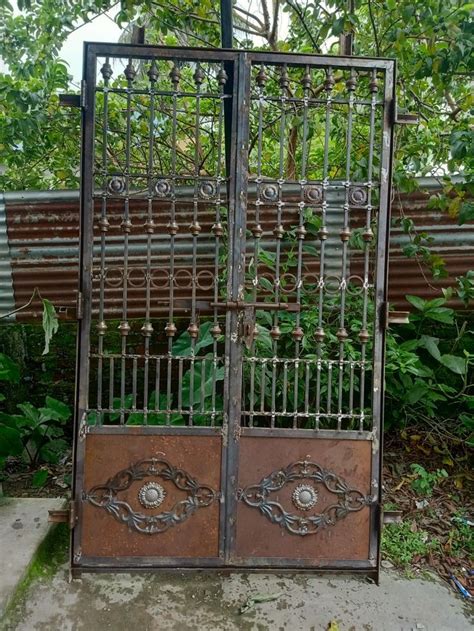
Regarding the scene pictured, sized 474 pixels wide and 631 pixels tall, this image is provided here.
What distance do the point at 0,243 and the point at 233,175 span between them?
75.9 inches

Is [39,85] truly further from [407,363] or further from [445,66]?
[407,363]

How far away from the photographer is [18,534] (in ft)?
8.22

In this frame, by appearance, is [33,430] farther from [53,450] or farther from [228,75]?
[228,75]

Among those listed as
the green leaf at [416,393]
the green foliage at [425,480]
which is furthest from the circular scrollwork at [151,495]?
the green leaf at [416,393]

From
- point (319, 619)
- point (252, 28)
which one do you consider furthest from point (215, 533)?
point (252, 28)

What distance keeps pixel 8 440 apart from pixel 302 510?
1.72m

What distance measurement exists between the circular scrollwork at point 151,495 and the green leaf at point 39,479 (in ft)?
3.43

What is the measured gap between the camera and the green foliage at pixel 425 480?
3098 mm

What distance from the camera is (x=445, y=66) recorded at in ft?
9.53

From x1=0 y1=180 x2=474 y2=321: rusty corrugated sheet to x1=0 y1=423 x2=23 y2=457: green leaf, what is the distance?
2.86 ft

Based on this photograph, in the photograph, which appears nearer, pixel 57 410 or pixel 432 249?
pixel 57 410

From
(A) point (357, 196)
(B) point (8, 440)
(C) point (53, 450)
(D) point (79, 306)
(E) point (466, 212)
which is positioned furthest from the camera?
(C) point (53, 450)

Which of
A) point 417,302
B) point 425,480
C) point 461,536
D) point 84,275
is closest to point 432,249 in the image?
point 417,302

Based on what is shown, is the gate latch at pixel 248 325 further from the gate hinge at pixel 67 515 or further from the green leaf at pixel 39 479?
the green leaf at pixel 39 479
